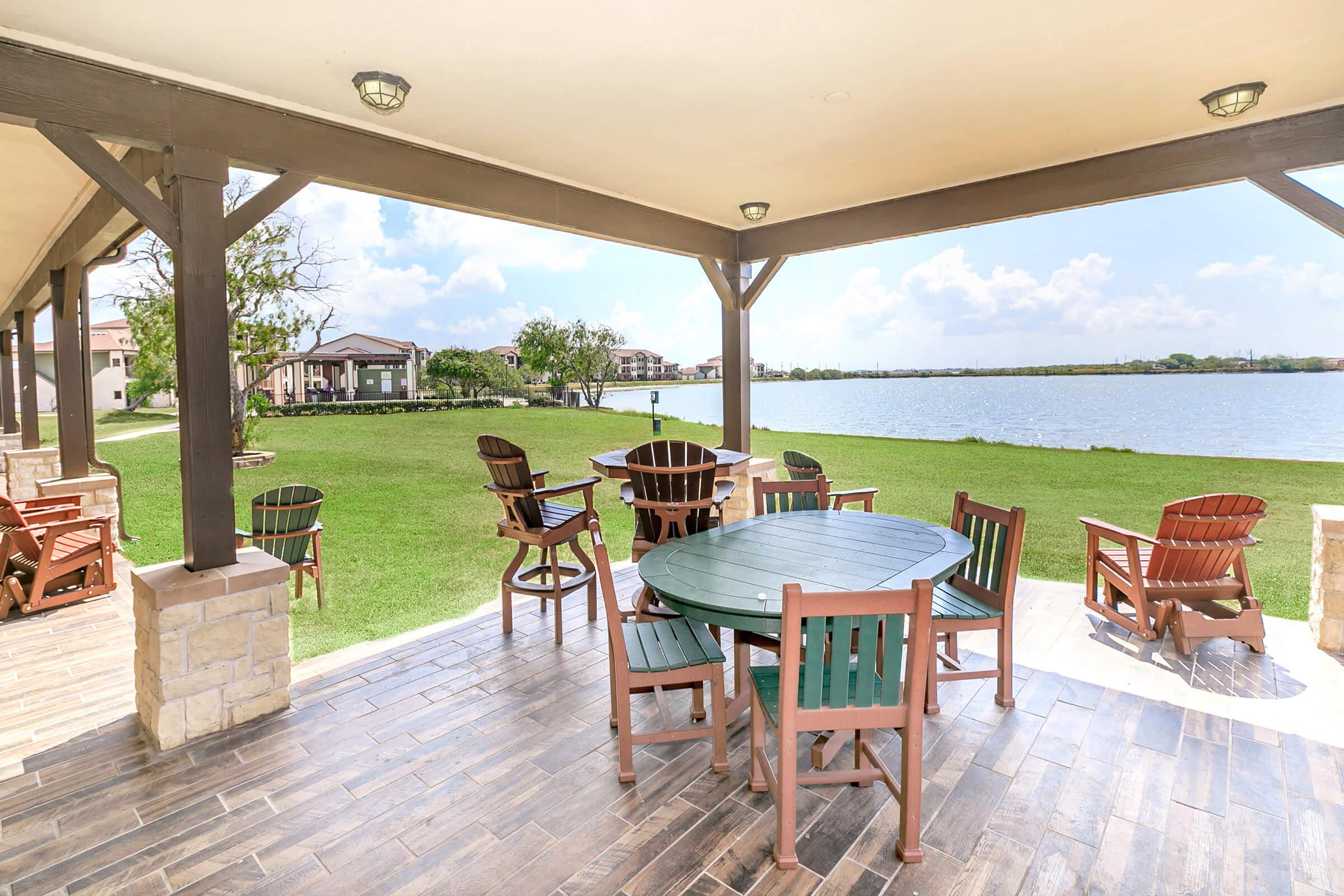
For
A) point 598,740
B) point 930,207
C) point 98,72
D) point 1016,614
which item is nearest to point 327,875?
point 598,740

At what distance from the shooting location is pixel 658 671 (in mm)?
2293

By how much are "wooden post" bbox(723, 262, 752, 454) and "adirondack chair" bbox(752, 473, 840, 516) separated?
1868mm

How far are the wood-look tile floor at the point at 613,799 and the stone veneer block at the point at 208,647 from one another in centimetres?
12

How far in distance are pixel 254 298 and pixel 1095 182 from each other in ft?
44.0

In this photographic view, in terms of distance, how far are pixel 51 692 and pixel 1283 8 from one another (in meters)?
6.12

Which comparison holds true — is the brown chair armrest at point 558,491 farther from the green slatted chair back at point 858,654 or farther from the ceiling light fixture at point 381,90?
the green slatted chair back at point 858,654

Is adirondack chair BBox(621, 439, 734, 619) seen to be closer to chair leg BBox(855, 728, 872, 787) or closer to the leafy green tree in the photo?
chair leg BBox(855, 728, 872, 787)

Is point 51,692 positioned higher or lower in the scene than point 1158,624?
lower

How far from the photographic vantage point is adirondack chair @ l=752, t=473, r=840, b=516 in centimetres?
372

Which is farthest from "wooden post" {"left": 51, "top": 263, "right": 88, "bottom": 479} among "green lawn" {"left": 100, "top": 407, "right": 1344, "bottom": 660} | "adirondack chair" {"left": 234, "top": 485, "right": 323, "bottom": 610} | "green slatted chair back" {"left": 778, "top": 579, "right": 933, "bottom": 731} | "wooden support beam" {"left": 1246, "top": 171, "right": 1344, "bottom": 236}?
"wooden support beam" {"left": 1246, "top": 171, "right": 1344, "bottom": 236}

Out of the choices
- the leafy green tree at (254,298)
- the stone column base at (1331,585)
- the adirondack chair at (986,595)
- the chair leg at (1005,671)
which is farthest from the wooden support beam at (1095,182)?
the leafy green tree at (254,298)

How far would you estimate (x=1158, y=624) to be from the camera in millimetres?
3529

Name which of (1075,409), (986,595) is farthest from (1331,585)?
(1075,409)

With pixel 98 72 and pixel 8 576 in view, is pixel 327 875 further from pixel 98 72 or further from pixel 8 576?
pixel 8 576
